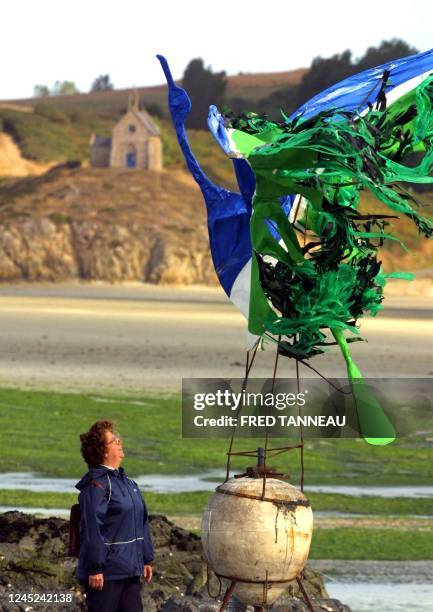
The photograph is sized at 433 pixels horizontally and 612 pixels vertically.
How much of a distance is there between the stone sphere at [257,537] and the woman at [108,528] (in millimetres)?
512

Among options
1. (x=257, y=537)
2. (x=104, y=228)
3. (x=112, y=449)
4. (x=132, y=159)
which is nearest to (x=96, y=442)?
(x=112, y=449)

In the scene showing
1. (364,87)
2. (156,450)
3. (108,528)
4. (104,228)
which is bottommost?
(104,228)

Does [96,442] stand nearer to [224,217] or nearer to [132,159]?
[224,217]

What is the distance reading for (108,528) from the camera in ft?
31.6

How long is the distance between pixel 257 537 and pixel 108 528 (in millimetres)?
920

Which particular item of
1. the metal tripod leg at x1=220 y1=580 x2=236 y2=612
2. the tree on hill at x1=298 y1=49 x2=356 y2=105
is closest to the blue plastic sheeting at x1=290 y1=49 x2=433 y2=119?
the metal tripod leg at x1=220 y1=580 x2=236 y2=612

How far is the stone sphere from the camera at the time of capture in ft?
32.6

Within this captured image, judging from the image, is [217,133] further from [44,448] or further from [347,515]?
[44,448]

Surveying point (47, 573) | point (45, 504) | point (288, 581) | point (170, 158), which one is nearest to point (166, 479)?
point (45, 504)

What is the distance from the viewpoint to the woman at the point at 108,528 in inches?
375

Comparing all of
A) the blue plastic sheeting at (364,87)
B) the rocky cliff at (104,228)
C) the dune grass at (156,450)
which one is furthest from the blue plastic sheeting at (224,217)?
the rocky cliff at (104,228)

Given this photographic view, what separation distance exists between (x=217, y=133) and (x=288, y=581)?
2.79 metres

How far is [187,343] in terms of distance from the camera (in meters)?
57.1

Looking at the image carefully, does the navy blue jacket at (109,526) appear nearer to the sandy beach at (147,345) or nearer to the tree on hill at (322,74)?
the sandy beach at (147,345)
